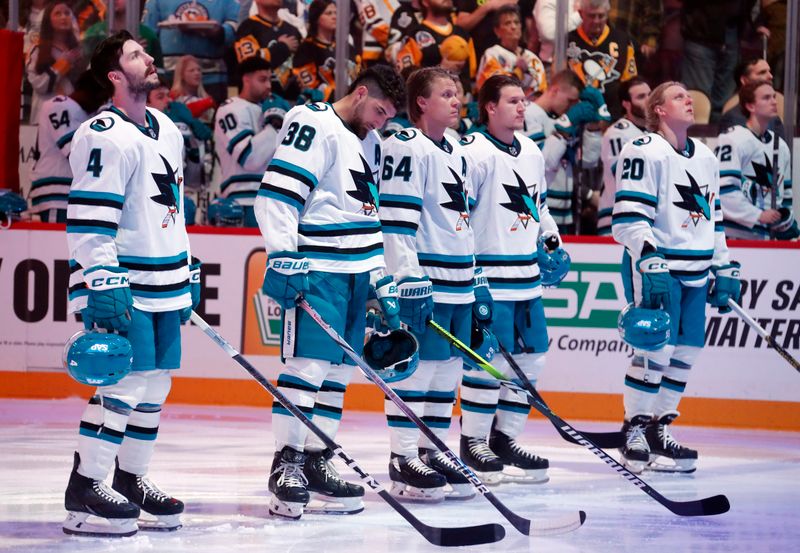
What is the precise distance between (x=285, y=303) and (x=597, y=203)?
12.1ft

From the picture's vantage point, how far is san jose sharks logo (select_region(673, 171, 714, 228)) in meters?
5.71

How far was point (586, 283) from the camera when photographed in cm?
722

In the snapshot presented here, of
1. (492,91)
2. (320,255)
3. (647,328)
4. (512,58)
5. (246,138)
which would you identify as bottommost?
(647,328)

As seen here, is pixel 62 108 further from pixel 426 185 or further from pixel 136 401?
pixel 136 401

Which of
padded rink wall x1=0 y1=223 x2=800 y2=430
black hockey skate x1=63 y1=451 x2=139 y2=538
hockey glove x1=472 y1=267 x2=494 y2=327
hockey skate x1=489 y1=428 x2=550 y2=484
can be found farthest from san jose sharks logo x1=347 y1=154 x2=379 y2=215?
padded rink wall x1=0 y1=223 x2=800 y2=430

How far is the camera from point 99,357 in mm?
3836

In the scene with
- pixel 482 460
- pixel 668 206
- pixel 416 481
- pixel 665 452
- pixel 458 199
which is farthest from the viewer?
pixel 665 452

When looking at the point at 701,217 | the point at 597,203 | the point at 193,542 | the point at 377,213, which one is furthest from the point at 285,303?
the point at 597,203

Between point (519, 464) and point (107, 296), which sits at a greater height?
point (107, 296)

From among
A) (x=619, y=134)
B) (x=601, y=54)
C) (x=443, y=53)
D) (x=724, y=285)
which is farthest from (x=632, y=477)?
(x=443, y=53)

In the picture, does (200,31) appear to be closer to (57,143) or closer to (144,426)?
(57,143)

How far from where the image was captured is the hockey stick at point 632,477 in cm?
469

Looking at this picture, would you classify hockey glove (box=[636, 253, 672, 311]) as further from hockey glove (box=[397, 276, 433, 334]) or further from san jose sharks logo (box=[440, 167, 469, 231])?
hockey glove (box=[397, 276, 433, 334])

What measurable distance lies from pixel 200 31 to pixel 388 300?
4254 mm
